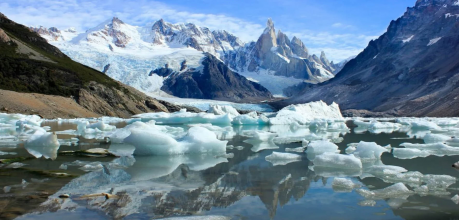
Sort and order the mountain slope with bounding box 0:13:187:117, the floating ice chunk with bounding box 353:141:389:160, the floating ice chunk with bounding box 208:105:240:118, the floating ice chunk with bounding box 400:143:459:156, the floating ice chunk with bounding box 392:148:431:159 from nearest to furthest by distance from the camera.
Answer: the floating ice chunk with bounding box 353:141:389:160 < the floating ice chunk with bounding box 392:148:431:159 < the floating ice chunk with bounding box 400:143:459:156 < the floating ice chunk with bounding box 208:105:240:118 < the mountain slope with bounding box 0:13:187:117

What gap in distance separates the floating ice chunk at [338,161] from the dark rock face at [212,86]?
490 ft

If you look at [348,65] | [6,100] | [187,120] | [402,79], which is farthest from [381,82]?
[6,100]

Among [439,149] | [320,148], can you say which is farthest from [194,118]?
[439,149]

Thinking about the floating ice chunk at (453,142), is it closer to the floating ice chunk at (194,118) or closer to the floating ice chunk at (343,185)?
the floating ice chunk at (343,185)

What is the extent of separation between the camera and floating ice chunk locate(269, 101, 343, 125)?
105 ft

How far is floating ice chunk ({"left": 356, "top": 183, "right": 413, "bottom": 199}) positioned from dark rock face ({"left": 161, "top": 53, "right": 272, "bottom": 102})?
15207 centimetres

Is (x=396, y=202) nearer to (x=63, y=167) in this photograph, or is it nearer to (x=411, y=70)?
(x=63, y=167)

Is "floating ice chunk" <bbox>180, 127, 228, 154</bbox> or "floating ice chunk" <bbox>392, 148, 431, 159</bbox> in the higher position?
"floating ice chunk" <bbox>180, 127, 228, 154</bbox>

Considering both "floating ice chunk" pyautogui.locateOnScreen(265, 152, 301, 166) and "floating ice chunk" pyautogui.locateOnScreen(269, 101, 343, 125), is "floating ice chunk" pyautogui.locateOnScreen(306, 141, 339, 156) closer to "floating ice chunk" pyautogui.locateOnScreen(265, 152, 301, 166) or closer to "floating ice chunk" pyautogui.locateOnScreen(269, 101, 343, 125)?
"floating ice chunk" pyautogui.locateOnScreen(265, 152, 301, 166)

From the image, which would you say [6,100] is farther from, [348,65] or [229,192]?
[348,65]

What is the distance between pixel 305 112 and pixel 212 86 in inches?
5129

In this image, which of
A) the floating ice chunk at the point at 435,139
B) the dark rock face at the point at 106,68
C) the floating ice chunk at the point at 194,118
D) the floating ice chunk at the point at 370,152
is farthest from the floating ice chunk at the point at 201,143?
the dark rock face at the point at 106,68

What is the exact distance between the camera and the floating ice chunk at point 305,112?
3191cm

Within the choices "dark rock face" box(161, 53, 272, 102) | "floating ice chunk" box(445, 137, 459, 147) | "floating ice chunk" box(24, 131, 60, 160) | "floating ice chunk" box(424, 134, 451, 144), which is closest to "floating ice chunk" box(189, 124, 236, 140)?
"floating ice chunk" box(24, 131, 60, 160)
